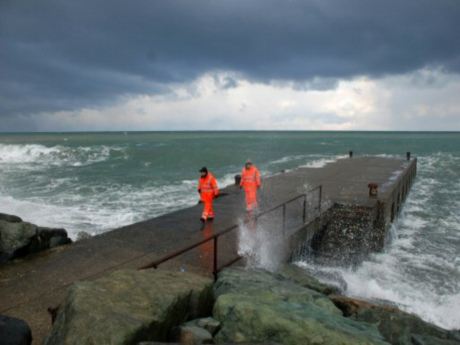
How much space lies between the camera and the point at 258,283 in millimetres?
4953

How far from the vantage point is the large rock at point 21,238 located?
5.92 m

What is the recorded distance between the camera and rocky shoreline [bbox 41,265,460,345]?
3.02 meters

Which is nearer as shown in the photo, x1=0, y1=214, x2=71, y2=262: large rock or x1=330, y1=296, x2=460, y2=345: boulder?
x1=330, y1=296, x2=460, y2=345: boulder

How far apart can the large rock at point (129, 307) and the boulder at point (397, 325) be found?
2512 mm

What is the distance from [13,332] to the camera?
3.04 metres

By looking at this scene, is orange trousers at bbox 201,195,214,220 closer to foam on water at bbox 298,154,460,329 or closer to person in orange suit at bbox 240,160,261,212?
person in orange suit at bbox 240,160,261,212

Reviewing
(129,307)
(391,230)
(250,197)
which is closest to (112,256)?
(129,307)

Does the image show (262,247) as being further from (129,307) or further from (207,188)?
(129,307)

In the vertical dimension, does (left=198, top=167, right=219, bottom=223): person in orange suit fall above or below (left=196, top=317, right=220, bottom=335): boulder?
above

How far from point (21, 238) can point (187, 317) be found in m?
4.04

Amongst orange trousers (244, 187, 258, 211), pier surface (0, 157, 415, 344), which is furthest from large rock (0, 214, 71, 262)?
orange trousers (244, 187, 258, 211)

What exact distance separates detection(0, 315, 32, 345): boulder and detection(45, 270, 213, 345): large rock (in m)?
0.23

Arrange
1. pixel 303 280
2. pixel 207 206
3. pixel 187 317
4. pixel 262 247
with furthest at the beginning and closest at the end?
pixel 207 206
pixel 262 247
pixel 303 280
pixel 187 317

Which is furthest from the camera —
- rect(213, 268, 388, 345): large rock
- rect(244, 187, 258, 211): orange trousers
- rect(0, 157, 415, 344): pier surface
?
rect(244, 187, 258, 211): orange trousers
